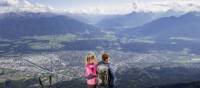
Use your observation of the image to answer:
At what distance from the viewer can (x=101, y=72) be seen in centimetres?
3850

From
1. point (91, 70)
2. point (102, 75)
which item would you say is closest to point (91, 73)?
point (91, 70)

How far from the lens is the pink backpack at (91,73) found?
3859cm

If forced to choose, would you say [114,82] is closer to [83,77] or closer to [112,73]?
[112,73]

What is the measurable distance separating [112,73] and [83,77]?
3.36m

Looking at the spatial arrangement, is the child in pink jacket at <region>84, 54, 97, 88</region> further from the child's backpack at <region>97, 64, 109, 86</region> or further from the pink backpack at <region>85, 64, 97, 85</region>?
the child's backpack at <region>97, 64, 109, 86</region>

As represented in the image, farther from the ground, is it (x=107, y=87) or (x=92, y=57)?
(x=92, y=57)

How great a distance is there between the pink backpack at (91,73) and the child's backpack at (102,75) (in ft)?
1.32

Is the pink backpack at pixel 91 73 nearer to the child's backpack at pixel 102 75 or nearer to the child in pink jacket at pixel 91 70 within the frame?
the child in pink jacket at pixel 91 70

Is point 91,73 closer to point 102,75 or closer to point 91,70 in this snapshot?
point 91,70

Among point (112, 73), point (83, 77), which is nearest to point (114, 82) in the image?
point (112, 73)

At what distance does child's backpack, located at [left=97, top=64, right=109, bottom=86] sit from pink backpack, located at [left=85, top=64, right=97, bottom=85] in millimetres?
403

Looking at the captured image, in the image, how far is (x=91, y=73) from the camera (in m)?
39.0

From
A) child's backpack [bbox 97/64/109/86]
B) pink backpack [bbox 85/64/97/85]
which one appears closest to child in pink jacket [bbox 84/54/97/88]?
pink backpack [bbox 85/64/97/85]

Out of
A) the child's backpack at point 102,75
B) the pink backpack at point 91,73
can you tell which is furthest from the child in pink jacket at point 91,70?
the child's backpack at point 102,75
